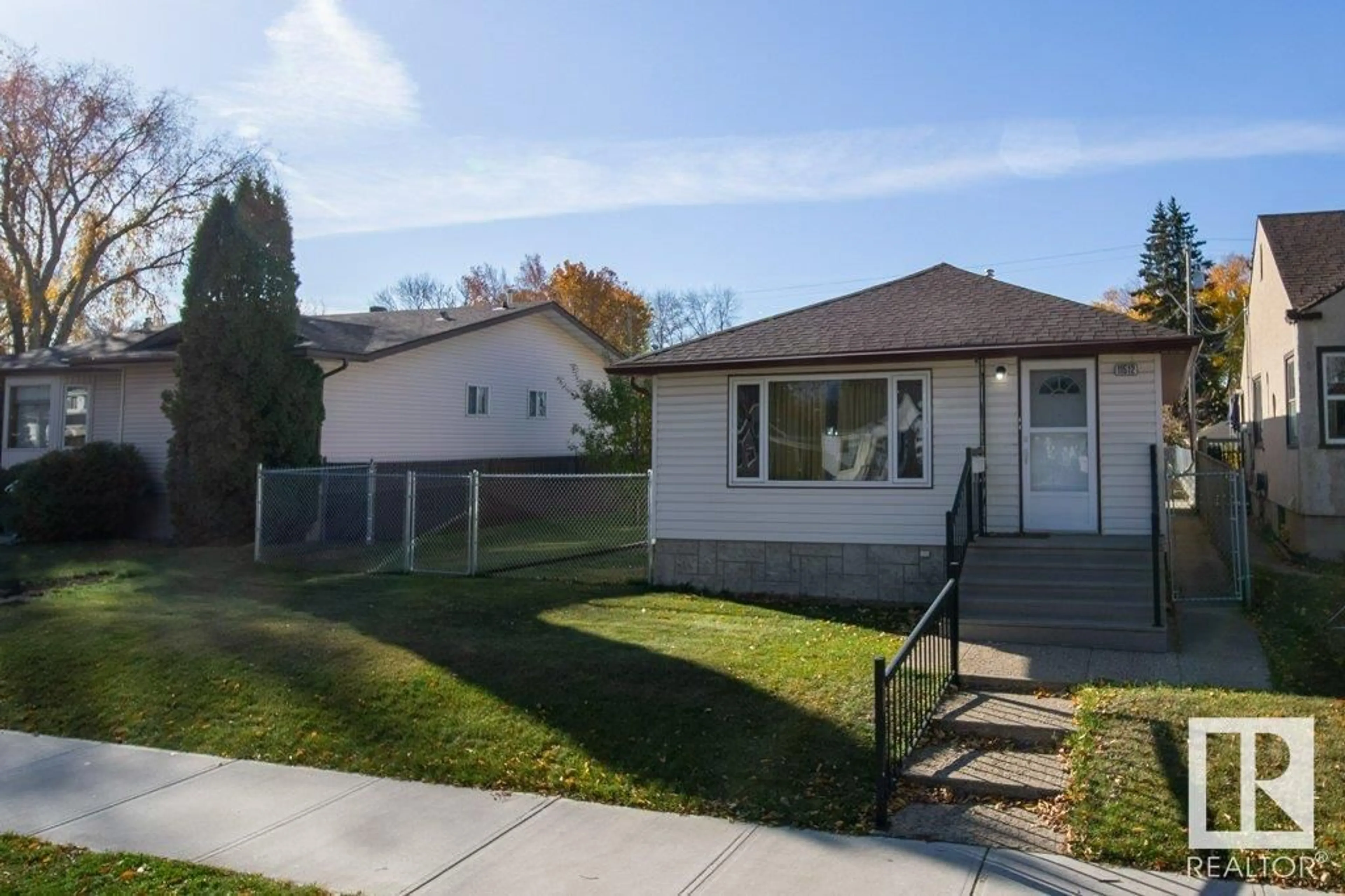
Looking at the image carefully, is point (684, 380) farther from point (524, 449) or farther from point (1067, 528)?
point (524, 449)

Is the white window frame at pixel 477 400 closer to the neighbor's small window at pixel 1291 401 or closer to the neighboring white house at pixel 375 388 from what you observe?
the neighboring white house at pixel 375 388

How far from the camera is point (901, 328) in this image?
1193 cm

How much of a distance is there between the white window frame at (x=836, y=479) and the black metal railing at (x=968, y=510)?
0.51 meters

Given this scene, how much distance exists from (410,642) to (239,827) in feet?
11.9

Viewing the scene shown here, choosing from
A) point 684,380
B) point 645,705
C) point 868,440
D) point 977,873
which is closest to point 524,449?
point 684,380

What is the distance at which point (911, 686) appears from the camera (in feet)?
21.3

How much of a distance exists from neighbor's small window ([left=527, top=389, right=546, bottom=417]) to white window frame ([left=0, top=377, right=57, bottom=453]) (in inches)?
370

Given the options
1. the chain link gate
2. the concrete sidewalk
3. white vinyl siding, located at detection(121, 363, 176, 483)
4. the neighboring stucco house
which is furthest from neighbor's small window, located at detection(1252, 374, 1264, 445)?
white vinyl siding, located at detection(121, 363, 176, 483)

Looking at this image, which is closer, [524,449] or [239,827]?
[239,827]

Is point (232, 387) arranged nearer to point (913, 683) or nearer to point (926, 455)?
point (926, 455)

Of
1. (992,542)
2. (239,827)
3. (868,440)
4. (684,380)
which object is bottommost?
(239,827)

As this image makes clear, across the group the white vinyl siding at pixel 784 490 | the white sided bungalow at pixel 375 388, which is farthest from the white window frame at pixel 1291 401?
the white sided bungalow at pixel 375 388

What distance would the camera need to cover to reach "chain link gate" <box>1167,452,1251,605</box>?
35.0ft

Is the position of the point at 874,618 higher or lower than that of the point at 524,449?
lower
